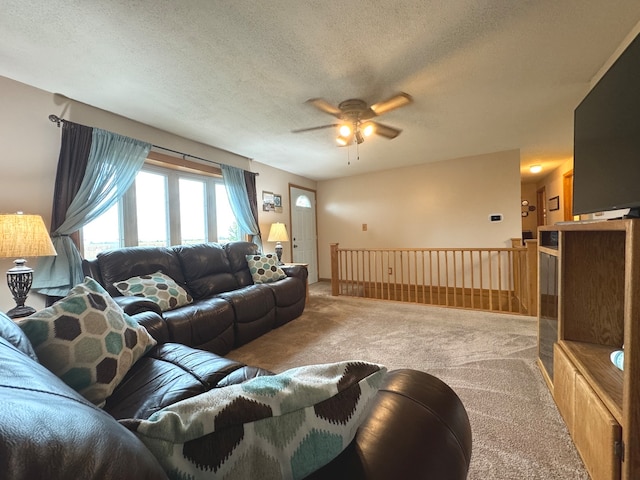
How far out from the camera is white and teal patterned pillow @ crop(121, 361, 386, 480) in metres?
0.42

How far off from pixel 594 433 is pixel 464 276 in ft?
11.4

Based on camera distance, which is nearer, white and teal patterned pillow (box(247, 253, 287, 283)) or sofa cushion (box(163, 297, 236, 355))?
sofa cushion (box(163, 297, 236, 355))

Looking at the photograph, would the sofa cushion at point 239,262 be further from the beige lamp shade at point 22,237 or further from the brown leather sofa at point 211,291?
the beige lamp shade at point 22,237

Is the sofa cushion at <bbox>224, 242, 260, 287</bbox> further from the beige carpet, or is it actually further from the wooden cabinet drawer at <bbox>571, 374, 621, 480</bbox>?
the wooden cabinet drawer at <bbox>571, 374, 621, 480</bbox>

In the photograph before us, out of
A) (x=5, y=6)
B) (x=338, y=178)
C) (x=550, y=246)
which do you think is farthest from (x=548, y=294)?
(x=338, y=178)

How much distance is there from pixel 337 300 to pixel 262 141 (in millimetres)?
2554

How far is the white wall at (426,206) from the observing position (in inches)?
171

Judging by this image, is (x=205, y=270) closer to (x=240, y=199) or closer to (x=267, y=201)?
(x=240, y=199)

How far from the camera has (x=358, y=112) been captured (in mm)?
2561

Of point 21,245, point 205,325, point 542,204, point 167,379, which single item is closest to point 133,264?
point 21,245

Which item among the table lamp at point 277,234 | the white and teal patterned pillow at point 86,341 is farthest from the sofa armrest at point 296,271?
the white and teal patterned pillow at point 86,341

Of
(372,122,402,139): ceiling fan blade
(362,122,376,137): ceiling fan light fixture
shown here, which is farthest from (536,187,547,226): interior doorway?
(362,122,376,137): ceiling fan light fixture

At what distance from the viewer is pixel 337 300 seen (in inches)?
163

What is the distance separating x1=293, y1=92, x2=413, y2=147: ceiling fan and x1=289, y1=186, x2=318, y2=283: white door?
266 centimetres
